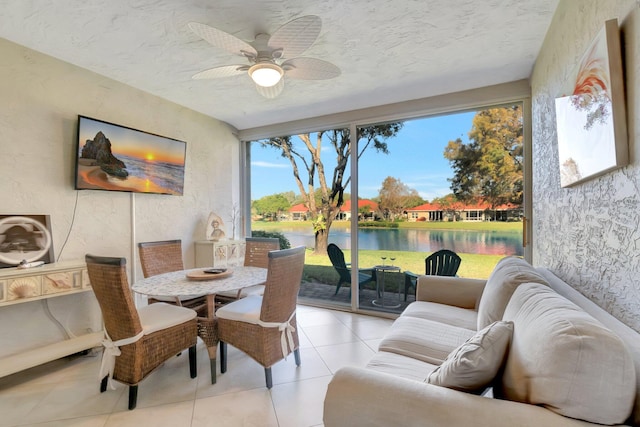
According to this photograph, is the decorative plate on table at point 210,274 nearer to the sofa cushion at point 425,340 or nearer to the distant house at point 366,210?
the sofa cushion at point 425,340

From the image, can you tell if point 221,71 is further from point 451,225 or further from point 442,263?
point 442,263

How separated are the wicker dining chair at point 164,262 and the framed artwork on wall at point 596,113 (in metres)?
2.76

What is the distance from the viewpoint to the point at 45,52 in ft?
7.75

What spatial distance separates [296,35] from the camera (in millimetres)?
1709

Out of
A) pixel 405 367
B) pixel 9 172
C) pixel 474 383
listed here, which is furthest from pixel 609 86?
pixel 9 172

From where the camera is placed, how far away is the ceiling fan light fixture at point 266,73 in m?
1.94

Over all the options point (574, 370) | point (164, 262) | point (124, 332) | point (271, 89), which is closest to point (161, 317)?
point (124, 332)

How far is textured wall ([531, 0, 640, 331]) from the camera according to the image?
100cm

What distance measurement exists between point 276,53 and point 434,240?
254cm

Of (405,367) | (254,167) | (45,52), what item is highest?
(45,52)

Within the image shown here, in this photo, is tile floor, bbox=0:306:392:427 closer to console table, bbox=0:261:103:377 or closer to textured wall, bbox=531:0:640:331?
console table, bbox=0:261:103:377

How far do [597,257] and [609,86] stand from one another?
0.71 meters

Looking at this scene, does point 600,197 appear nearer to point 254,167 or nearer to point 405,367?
point 405,367

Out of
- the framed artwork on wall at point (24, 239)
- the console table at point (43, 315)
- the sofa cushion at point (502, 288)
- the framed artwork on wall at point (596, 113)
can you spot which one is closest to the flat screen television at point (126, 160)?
the framed artwork on wall at point (24, 239)
